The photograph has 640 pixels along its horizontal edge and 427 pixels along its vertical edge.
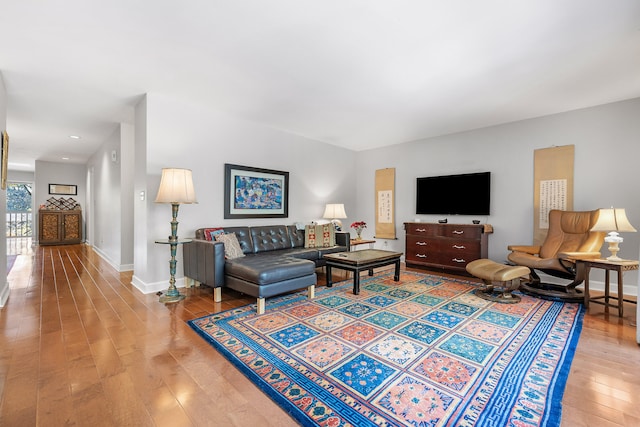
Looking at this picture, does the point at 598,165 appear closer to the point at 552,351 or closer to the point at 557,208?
the point at 557,208

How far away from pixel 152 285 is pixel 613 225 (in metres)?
5.51

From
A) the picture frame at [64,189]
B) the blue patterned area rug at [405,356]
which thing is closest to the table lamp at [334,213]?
the blue patterned area rug at [405,356]

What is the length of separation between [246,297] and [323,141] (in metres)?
3.79

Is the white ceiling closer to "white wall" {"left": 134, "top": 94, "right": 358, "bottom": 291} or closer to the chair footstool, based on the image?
"white wall" {"left": 134, "top": 94, "right": 358, "bottom": 291}

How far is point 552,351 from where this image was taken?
220cm

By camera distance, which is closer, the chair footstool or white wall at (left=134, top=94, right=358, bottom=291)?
the chair footstool

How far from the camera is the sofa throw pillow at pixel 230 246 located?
367cm

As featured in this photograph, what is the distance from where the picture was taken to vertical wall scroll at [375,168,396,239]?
630cm

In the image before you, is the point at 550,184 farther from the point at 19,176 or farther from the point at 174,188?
the point at 19,176

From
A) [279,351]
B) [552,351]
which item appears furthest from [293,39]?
[552,351]

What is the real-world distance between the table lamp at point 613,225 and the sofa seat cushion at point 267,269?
330 cm

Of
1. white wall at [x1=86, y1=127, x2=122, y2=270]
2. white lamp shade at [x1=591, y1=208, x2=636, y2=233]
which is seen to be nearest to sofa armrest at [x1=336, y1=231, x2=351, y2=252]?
white lamp shade at [x1=591, y1=208, x2=636, y2=233]

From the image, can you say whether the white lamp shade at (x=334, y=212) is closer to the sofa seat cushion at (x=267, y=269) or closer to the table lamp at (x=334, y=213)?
the table lamp at (x=334, y=213)

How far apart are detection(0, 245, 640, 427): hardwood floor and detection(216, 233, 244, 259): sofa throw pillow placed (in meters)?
0.63
